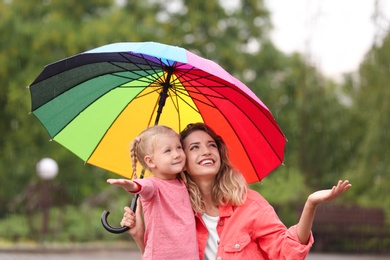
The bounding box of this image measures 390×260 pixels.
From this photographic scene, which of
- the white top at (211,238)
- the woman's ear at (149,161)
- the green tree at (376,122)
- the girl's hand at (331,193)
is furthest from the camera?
the green tree at (376,122)

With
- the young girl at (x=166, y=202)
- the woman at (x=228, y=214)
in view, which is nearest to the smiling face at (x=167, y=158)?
the young girl at (x=166, y=202)

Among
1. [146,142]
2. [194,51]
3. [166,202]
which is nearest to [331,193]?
[166,202]

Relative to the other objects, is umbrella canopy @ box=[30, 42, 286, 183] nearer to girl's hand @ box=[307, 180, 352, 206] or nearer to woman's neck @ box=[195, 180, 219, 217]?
woman's neck @ box=[195, 180, 219, 217]

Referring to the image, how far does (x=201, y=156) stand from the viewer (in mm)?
4496

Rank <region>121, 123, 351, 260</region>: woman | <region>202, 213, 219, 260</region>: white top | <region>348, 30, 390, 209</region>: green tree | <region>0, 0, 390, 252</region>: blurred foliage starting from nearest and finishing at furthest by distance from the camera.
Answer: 1. <region>121, 123, 351, 260</region>: woman
2. <region>202, 213, 219, 260</region>: white top
3. <region>348, 30, 390, 209</region>: green tree
4. <region>0, 0, 390, 252</region>: blurred foliage

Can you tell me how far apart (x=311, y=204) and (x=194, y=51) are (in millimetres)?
20024

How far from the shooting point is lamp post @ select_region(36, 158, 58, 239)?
18109 millimetres

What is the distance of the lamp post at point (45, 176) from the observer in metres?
18.1

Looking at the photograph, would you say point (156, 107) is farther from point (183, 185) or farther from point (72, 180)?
point (72, 180)

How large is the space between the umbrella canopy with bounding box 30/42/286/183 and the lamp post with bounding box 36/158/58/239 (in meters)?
13.1

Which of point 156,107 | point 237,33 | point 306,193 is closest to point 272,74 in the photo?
point 237,33

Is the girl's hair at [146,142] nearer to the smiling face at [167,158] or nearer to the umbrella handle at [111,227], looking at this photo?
the smiling face at [167,158]

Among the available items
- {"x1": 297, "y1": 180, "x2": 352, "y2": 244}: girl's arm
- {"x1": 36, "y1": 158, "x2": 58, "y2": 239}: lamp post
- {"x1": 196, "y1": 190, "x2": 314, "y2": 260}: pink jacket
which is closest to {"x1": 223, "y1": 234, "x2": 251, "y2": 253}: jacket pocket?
{"x1": 196, "y1": 190, "x2": 314, "y2": 260}: pink jacket

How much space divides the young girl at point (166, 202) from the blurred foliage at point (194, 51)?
15606mm
